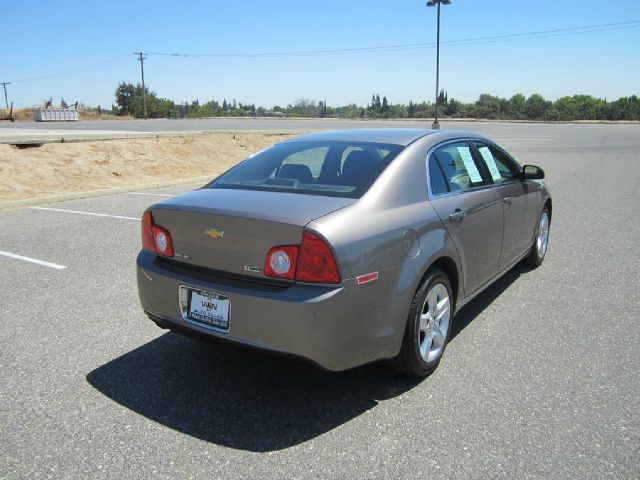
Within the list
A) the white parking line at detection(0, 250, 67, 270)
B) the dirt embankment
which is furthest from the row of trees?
the white parking line at detection(0, 250, 67, 270)

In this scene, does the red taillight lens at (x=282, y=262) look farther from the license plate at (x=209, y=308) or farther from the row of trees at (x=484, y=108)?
the row of trees at (x=484, y=108)

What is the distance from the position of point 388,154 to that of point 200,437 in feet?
6.65

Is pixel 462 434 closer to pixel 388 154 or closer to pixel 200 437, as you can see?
pixel 200 437


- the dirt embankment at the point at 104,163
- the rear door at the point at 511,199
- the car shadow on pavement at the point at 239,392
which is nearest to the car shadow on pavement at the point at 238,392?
the car shadow on pavement at the point at 239,392

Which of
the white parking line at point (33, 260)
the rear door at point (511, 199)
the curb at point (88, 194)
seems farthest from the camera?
the curb at point (88, 194)

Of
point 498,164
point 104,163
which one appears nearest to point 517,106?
point 104,163

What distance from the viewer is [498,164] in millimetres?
4637

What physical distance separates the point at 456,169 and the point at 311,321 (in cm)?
189

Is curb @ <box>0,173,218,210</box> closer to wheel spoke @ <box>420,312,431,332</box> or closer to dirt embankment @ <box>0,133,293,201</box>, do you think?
dirt embankment @ <box>0,133,293,201</box>

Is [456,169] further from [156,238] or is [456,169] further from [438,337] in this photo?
[156,238]

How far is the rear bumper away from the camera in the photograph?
262 centimetres

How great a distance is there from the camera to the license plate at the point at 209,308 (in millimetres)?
2854

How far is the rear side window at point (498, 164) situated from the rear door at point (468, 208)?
21cm

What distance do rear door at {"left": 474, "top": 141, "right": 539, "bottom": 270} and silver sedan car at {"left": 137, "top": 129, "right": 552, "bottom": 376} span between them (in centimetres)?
39
